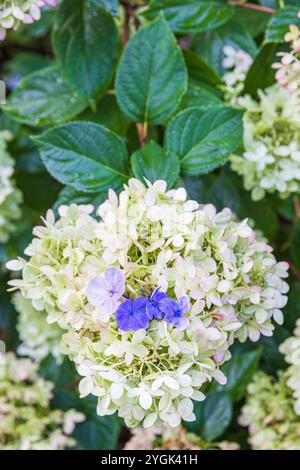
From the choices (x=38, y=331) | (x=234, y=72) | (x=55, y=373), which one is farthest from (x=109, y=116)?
(x=55, y=373)

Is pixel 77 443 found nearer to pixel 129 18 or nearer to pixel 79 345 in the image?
pixel 79 345

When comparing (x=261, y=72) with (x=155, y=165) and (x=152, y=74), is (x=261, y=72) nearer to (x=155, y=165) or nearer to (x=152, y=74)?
(x=152, y=74)

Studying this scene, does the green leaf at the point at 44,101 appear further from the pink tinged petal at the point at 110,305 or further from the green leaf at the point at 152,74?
the pink tinged petal at the point at 110,305

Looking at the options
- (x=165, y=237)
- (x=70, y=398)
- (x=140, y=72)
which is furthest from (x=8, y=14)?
(x=70, y=398)

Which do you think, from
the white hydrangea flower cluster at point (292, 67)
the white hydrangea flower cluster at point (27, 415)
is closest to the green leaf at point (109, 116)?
the white hydrangea flower cluster at point (292, 67)

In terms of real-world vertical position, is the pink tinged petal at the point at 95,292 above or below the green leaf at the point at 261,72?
below
